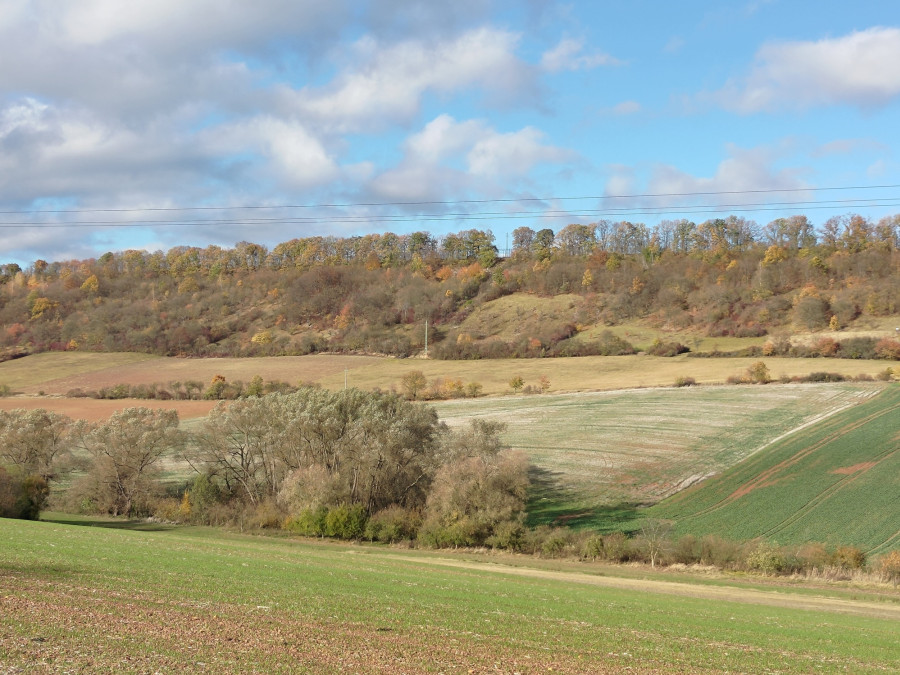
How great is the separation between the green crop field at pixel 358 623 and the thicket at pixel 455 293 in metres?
94.0

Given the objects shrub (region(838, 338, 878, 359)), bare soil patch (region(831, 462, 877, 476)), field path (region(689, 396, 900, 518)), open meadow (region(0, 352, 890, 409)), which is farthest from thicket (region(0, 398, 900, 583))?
shrub (region(838, 338, 878, 359))

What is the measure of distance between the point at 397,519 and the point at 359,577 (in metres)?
27.9

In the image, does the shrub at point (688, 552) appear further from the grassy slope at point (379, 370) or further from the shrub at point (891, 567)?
the grassy slope at point (379, 370)

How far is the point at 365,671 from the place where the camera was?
12.3 m

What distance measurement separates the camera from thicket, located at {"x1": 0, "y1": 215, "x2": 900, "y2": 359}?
128500mm

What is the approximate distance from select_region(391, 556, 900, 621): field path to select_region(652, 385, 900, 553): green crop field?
49.7ft

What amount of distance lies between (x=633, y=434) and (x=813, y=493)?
2170cm

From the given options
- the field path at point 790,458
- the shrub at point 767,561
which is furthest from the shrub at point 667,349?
the shrub at point 767,561

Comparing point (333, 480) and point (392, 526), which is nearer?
point (392, 526)

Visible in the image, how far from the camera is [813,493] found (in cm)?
5600

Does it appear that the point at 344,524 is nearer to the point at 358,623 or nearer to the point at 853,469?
the point at 358,623

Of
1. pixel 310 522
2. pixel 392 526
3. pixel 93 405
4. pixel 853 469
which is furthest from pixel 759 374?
pixel 93 405

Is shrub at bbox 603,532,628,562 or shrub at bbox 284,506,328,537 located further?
shrub at bbox 284,506,328,537

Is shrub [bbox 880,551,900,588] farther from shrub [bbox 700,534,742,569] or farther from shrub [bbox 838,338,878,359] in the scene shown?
shrub [bbox 838,338,878,359]
